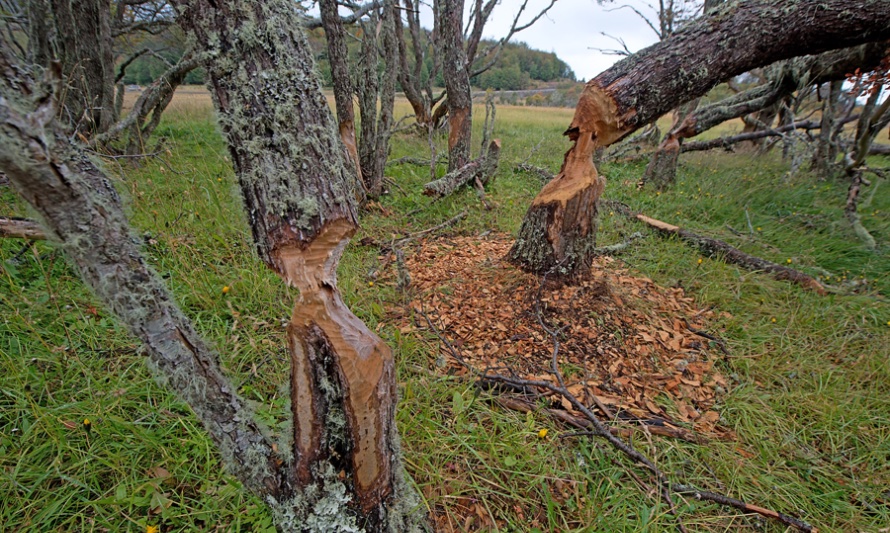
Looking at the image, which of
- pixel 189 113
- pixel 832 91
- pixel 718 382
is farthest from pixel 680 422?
pixel 189 113

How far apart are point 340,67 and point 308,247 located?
3.76 metres

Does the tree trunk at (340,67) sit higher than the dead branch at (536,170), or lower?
higher

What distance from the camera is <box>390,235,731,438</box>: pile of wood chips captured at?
2240 mm

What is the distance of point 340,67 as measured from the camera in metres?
4.00

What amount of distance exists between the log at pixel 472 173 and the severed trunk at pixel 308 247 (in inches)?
131

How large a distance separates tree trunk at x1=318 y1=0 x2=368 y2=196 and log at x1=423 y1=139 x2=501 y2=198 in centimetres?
97

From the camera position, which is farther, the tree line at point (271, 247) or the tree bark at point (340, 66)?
the tree bark at point (340, 66)

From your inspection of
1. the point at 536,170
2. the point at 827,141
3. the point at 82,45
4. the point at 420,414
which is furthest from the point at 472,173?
the point at 827,141

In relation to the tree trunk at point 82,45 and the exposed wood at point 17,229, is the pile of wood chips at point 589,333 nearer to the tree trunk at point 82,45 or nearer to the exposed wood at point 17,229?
the exposed wood at point 17,229

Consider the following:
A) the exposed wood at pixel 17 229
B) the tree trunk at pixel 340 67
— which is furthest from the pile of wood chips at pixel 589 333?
the tree trunk at pixel 340 67

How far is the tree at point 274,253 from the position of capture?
0.77 m

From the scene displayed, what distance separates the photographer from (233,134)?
2.81 feet

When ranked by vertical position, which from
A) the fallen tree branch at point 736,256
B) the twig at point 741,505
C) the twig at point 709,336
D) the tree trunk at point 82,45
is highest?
the tree trunk at point 82,45

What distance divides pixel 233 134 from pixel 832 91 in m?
7.40
